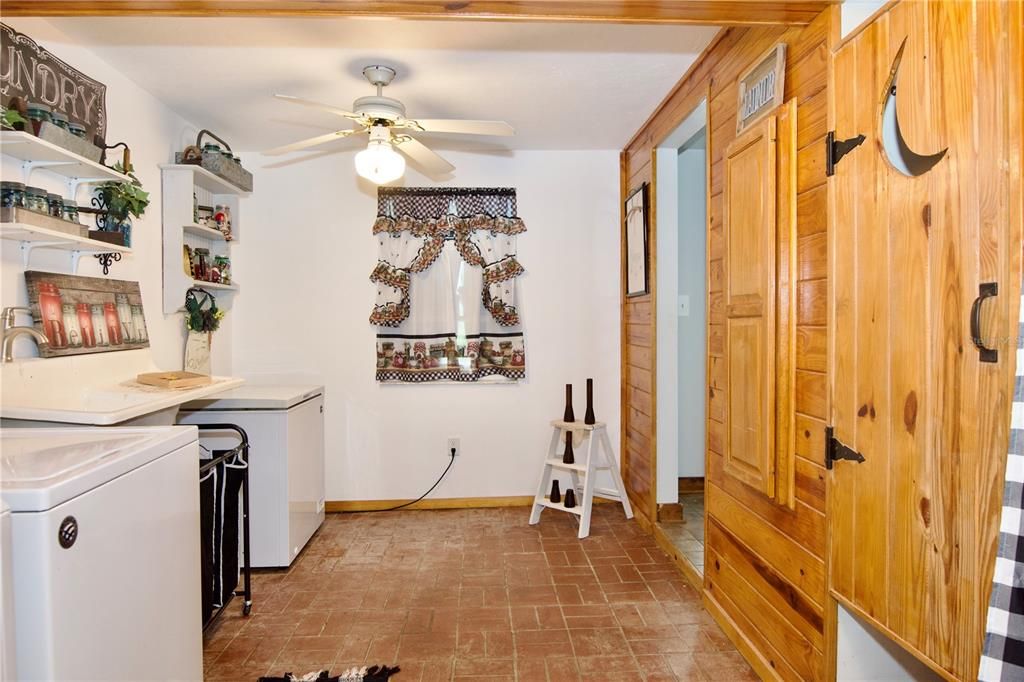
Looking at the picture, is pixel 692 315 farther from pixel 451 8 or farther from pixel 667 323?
pixel 451 8

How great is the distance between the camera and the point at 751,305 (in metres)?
1.96

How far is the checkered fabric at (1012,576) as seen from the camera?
91 centimetres

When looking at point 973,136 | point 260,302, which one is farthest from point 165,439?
point 260,302

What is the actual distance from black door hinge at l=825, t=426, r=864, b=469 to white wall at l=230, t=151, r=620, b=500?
227 centimetres

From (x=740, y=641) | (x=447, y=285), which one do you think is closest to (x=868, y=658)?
(x=740, y=641)

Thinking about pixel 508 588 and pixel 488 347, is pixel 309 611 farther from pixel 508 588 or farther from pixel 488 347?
pixel 488 347

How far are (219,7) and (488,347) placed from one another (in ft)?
8.13

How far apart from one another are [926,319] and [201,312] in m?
3.30

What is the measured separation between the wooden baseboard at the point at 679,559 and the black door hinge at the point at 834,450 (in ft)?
4.03

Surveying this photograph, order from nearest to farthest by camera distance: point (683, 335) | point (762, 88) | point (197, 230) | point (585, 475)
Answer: point (762, 88)
point (197, 230)
point (585, 475)
point (683, 335)

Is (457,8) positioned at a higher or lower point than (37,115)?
higher

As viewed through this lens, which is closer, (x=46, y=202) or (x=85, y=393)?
(x=46, y=202)

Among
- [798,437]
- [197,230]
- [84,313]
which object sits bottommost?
[798,437]

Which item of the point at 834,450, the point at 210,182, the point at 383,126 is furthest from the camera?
the point at 210,182
